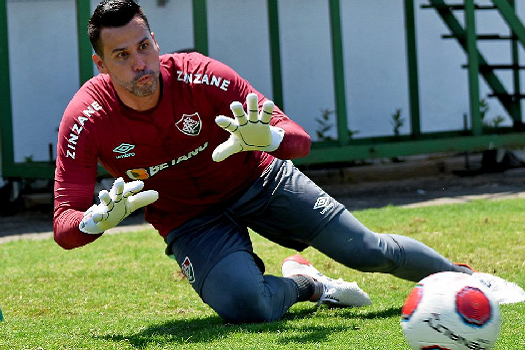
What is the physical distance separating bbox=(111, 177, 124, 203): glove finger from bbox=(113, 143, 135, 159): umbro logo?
62cm

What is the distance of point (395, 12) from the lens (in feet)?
40.0

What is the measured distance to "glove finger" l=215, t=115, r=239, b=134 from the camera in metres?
3.87

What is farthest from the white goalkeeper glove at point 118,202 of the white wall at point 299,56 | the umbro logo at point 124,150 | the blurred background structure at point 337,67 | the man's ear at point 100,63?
the white wall at point 299,56

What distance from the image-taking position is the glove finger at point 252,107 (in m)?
3.91

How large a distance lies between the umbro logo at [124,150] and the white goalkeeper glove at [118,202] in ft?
1.89

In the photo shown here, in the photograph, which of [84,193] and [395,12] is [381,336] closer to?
[84,193]

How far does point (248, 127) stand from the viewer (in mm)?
3963

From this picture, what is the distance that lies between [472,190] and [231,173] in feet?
18.2

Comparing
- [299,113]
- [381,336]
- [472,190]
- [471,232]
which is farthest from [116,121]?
[299,113]

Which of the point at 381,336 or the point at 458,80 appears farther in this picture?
the point at 458,80

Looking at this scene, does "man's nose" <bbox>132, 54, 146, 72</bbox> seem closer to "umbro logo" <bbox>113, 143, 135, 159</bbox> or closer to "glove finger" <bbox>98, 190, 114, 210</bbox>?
"umbro logo" <bbox>113, 143, 135, 159</bbox>

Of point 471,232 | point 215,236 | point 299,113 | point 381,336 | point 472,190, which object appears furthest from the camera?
point 299,113

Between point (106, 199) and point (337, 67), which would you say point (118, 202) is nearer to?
point (106, 199)

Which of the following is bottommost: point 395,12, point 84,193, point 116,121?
point 84,193
